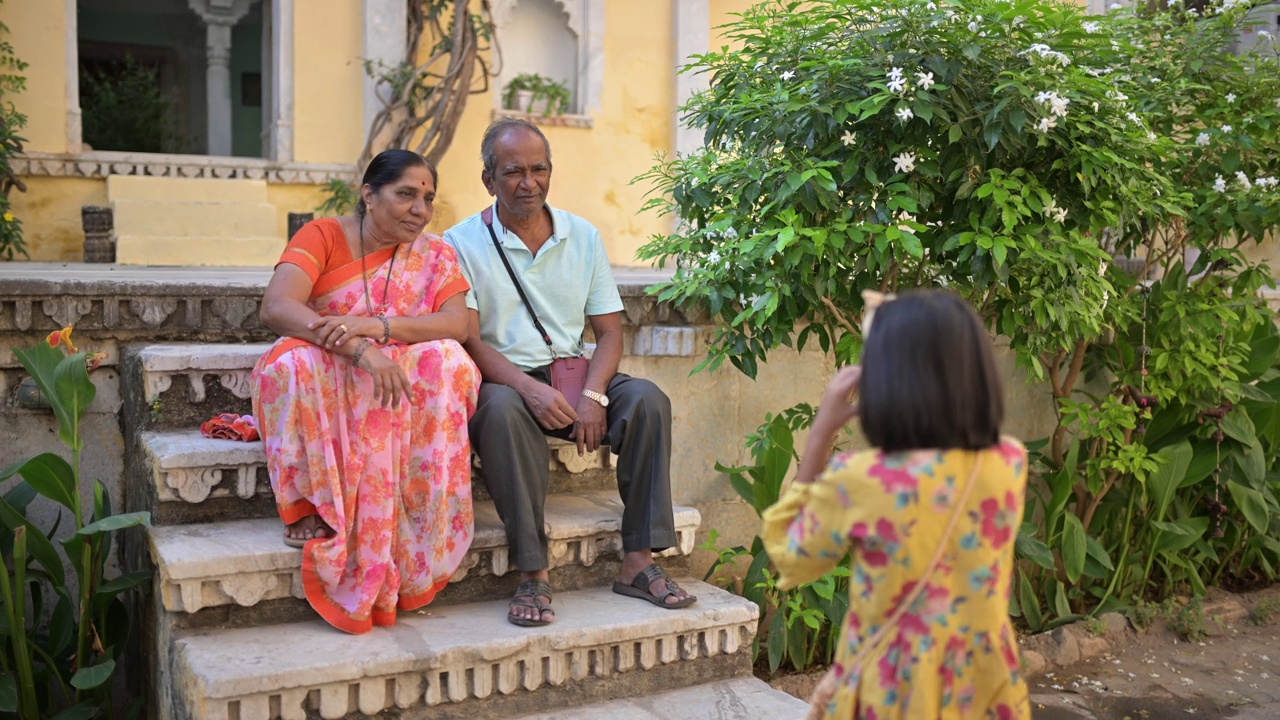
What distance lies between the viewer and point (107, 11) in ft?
42.9

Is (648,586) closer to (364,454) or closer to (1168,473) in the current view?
(364,454)

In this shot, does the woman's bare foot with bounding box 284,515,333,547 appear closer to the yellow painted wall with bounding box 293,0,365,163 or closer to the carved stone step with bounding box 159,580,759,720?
the carved stone step with bounding box 159,580,759,720

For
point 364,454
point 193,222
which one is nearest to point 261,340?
point 364,454

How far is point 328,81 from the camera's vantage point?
885cm

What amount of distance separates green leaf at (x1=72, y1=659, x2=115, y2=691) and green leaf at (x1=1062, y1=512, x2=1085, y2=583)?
11.4 ft

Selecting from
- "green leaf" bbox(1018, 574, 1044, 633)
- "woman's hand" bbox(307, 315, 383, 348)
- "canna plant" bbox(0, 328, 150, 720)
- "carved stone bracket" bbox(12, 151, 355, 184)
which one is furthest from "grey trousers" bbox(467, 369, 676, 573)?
"carved stone bracket" bbox(12, 151, 355, 184)

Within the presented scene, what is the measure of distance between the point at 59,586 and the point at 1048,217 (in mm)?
3285

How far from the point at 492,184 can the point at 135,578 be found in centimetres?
160

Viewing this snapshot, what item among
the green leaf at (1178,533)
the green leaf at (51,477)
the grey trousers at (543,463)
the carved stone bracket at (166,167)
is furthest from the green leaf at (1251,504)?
the carved stone bracket at (166,167)

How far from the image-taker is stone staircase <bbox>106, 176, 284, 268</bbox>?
8.03m

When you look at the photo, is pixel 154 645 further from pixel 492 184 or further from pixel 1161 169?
pixel 1161 169

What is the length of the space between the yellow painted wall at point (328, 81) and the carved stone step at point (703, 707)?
671 cm

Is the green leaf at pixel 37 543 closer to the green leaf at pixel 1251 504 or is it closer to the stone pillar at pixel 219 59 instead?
the green leaf at pixel 1251 504

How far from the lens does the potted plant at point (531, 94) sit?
949 cm
